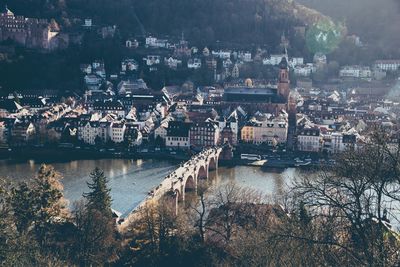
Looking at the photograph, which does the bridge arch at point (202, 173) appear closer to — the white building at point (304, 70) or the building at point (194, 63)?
the building at point (194, 63)

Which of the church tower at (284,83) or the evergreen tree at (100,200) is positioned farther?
the church tower at (284,83)

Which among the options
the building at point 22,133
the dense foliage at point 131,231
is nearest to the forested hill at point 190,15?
the building at point 22,133

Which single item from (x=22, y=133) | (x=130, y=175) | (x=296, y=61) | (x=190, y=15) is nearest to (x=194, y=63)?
(x=296, y=61)

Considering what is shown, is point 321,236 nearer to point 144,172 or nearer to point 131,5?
point 144,172

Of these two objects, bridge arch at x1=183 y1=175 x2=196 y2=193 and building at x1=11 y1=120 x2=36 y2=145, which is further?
building at x1=11 y1=120 x2=36 y2=145

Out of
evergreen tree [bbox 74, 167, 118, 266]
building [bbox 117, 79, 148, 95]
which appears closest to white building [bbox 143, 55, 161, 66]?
building [bbox 117, 79, 148, 95]

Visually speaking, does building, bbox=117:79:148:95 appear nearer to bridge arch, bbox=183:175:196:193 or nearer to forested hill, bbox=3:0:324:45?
forested hill, bbox=3:0:324:45
